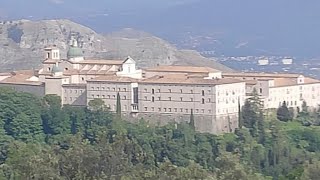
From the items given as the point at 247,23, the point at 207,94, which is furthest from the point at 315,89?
the point at 247,23

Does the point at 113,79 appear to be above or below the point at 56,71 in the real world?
below

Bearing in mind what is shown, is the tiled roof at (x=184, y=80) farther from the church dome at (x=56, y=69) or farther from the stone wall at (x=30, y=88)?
the stone wall at (x=30, y=88)

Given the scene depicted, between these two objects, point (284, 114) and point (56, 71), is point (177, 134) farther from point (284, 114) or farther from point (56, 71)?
point (56, 71)

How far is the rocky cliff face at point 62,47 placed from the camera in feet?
379

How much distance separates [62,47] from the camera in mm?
116562

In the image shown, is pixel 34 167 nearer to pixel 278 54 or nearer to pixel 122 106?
pixel 122 106

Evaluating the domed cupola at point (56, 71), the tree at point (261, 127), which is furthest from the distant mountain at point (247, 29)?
the tree at point (261, 127)

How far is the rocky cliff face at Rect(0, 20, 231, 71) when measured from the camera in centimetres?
11538

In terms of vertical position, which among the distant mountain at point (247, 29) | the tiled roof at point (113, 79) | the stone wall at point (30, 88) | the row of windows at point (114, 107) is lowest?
the row of windows at point (114, 107)

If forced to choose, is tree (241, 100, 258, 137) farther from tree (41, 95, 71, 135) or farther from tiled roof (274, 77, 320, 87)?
tree (41, 95, 71, 135)

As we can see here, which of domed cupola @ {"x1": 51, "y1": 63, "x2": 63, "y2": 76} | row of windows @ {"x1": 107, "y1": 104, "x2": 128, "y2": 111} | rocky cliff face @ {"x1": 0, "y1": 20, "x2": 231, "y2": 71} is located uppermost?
rocky cliff face @ {"x1": 0, "y1": 20, "x2": 231, "y2": 71}

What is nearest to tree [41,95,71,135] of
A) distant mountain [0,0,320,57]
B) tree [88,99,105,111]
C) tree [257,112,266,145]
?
tree [88,99,105,111]

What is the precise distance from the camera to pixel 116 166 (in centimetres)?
4150

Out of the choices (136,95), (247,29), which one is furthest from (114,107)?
(247,29)
